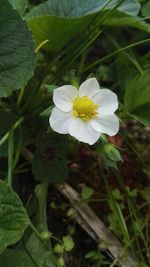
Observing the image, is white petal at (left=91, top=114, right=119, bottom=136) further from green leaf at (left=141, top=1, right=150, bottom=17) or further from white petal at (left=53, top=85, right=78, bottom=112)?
green leaf at (left=141, top=1, right=150, bottom=17)

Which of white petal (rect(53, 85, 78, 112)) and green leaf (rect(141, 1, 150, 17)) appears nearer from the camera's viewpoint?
white petal (rect(53, 85, 78, 112))

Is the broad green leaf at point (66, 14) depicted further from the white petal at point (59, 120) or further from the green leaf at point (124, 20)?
the white petal at point (59, 120)

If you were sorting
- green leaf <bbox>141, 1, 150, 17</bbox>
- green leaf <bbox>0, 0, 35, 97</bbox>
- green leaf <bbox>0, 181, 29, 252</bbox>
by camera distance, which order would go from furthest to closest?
green leaf <bbox>141, 1, 150, 17</bbox>, green leaf <bbox>0, 0, 35, 97</bbox>, green leaf <bbox>0, 181, 29, 252</bbox>

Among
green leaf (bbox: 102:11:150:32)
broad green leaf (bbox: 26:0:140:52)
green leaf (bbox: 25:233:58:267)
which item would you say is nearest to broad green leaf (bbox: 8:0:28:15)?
broad green leaf (bbox: 26:0:140:52)

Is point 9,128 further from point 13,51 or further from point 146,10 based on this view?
point 146,10

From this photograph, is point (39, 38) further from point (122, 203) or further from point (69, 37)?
point (122, 203)

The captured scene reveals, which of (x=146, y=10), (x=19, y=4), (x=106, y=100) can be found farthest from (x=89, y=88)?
(x=146, y=10)

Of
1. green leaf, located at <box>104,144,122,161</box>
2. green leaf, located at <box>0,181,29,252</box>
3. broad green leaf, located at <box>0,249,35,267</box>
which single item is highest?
green leaf, located at <box>0,181,29,252</box>

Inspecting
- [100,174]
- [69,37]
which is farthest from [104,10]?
[100,174]
